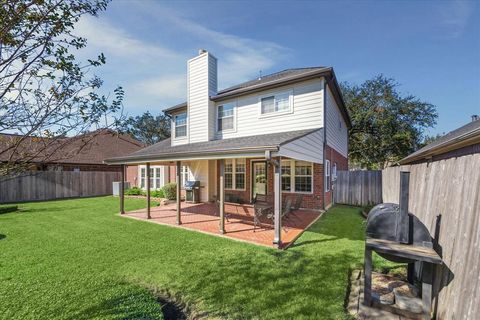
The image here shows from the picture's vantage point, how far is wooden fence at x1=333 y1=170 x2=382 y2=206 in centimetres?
1355

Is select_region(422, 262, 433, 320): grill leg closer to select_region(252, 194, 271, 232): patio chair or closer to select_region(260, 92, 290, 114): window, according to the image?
select_region(252, 194, 271, 232): patio chair

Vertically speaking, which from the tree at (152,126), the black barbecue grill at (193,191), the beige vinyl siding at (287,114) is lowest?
the black barbecue grill at (193,191)

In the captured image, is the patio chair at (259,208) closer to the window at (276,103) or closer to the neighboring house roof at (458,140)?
the window at (276,103)

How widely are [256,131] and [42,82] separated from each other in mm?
9598

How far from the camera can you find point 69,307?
3713mm

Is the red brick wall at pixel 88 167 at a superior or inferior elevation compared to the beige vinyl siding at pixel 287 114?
inferior

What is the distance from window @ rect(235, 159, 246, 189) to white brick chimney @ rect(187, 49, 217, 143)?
215 cm

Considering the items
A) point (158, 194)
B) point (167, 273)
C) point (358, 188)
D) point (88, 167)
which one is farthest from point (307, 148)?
point (88, 167)

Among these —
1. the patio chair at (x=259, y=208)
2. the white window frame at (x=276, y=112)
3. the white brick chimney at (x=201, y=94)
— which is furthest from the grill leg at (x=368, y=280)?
the white brick chimney at (x=201, y=94)

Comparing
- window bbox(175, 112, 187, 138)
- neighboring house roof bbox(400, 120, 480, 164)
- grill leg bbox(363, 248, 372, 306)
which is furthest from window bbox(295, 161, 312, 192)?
grill leg bbox(363, 248, 372, 306)

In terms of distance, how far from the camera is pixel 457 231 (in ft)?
9.45

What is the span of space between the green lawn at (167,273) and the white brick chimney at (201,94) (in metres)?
6.82

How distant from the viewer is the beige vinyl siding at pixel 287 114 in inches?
406

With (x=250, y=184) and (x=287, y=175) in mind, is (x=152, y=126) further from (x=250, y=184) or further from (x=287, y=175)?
(x=287, y=175)
